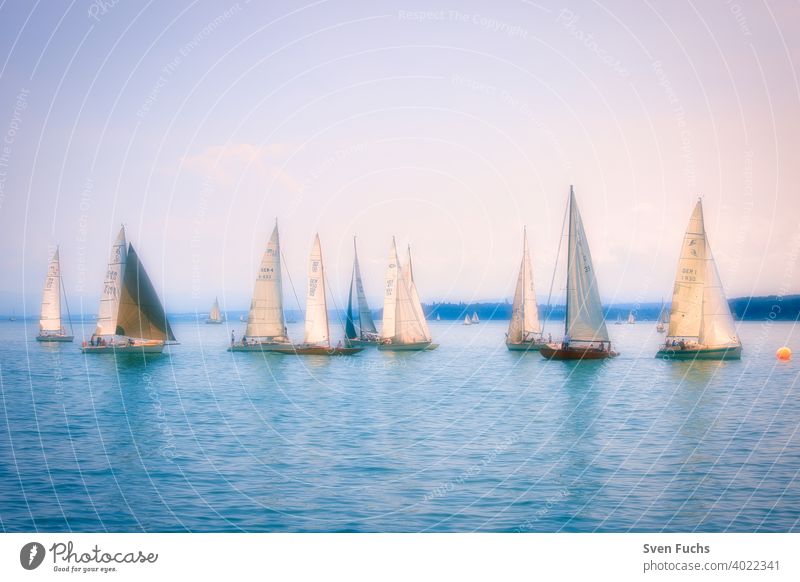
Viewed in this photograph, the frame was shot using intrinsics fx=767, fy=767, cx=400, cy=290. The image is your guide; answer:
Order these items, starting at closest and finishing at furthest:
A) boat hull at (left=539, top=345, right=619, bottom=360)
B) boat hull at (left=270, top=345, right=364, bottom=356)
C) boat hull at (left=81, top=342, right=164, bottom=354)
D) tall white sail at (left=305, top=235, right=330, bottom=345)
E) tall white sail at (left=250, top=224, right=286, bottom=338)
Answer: boat hull at (left=539, top=345, right=619, bottom=360), tall white sail at (left=305, top=235, right=330, bottom=345), tall white sail at (left=250, top=224, right=286, bottom=338), boat hull at (left=270, top=345, right=364, bottom=356), boat hull at (left=81, top=342, right=164, bottom=354)

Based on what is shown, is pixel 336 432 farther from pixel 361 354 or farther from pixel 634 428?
pixel 361 354

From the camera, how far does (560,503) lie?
33.6ft

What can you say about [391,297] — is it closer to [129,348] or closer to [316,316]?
[316,316]

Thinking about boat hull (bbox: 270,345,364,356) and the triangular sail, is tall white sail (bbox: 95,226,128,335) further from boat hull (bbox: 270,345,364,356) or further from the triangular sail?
boat hull (bbox: 270,345,364,356)

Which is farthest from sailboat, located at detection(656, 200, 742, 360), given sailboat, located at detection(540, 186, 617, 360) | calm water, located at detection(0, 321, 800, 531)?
sailboat, located at detection(540, 186, 617, 360)

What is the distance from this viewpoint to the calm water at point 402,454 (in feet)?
32.0

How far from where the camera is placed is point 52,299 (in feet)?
148

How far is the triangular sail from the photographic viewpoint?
33.3 meters

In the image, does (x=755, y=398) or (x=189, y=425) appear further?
(x=755, y=398)

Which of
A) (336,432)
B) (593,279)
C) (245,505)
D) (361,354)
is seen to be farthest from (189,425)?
(361,354)

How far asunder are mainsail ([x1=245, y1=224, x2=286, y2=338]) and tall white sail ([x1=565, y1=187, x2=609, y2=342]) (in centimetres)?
1314

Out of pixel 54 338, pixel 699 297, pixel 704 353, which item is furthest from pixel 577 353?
pixel 54 338

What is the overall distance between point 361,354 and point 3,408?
21.3 metres

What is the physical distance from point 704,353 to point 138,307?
24.3 meters
